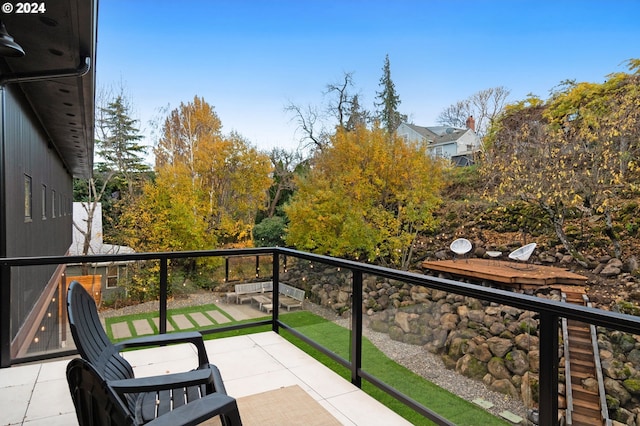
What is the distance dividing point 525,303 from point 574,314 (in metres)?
0.25

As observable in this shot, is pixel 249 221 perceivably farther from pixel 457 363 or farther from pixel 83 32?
pixel 457 363

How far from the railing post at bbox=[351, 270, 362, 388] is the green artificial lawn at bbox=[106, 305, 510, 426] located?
0.06m

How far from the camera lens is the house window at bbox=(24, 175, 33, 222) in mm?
5835

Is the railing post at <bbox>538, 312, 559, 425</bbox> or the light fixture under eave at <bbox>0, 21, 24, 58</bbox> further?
the light fixture under eave at <bbox>0, 21, 24, 58</bbox>

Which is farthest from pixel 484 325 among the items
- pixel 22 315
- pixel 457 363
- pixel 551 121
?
pixel 551 121

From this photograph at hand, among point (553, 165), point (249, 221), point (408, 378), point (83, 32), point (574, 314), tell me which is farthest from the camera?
point (249, 221)

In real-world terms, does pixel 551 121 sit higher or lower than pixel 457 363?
higher

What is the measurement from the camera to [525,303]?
2029 mm

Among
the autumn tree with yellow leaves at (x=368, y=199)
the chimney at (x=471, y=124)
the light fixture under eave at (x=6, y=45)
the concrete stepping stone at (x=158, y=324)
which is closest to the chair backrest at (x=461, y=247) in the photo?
the autumn tree with yellow leaves at (x=368, y=199)

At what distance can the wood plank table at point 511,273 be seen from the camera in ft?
28.4

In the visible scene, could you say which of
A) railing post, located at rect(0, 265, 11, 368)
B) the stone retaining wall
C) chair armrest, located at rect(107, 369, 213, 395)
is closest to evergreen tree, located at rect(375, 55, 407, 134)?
the stone retaining wall

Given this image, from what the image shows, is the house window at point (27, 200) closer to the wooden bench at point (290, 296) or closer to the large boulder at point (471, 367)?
the wooden bench at point (290, 296)

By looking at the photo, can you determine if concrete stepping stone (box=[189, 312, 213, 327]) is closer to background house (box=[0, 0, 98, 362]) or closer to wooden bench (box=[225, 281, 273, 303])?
wooden bench (box=[225, 281, 273, 303])

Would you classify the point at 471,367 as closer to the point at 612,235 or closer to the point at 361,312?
the point at 361,312
